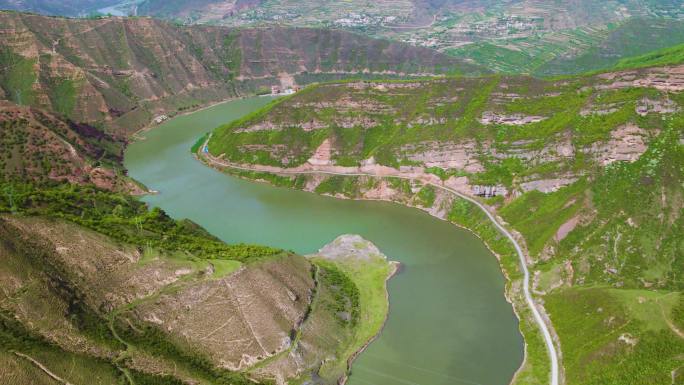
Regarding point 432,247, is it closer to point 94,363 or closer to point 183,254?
point 183,254

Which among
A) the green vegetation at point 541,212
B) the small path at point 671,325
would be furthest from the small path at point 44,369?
the green vegetation at point 541,212

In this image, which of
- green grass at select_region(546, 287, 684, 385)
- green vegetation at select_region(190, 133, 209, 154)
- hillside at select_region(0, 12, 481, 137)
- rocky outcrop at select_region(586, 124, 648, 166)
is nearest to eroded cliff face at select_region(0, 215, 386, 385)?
green grass at select_region(546, 287, 684, 385)

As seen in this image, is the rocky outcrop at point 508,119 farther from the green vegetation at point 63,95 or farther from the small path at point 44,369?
the green vegetation at point 63,95

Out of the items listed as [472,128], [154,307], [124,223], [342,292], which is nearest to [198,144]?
[472,128]

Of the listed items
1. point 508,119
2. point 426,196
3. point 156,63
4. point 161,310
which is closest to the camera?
point 161,310

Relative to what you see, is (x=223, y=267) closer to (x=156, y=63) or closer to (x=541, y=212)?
(x=541, y=212)

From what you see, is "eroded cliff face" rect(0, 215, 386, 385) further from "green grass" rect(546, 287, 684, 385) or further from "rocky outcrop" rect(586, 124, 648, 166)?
"rocky outcrop" rect(586, 124, 648, 166)

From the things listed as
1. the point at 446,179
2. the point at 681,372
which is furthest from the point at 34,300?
the point at 446,179
